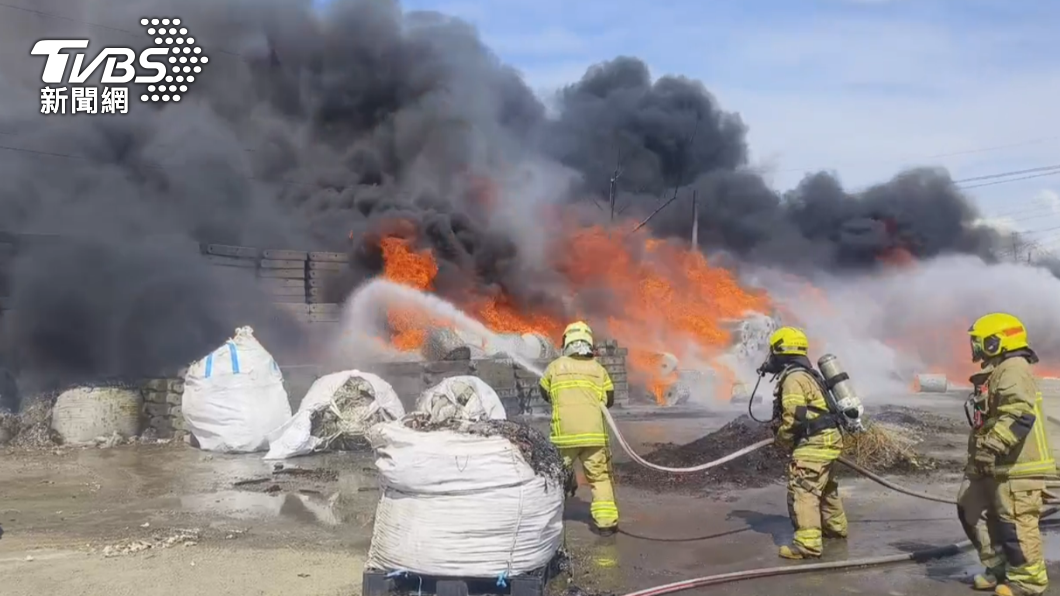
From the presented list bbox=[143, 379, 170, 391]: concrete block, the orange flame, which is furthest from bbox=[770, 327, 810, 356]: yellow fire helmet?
the orange flame

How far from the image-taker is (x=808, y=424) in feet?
18.6

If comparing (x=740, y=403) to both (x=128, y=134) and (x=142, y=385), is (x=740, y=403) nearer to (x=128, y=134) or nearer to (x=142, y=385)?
(x=142, y=385)

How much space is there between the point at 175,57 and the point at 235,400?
16.7 metres

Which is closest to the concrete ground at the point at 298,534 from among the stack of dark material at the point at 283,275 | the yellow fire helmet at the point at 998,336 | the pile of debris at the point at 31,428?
the pile of debris at the point at 31,428

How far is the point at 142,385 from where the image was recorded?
11391 mm

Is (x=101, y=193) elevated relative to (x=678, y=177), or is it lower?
lower

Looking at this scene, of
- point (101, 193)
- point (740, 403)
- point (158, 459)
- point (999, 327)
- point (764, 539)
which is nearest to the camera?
point (999, 327)

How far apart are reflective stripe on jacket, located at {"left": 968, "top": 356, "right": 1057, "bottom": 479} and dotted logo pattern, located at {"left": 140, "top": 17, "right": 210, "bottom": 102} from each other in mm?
22273

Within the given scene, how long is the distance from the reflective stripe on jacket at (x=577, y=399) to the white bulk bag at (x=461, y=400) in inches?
19.6

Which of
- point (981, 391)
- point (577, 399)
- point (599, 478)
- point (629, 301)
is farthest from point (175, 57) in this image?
point (981, 391)

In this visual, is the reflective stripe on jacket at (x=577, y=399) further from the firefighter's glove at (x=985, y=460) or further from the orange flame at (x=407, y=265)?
the orange flame at (x=407, y=265)

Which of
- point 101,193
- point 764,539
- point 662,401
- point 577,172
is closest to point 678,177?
point 577,172

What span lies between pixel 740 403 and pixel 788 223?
62.3ft

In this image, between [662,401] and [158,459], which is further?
[662,401]
